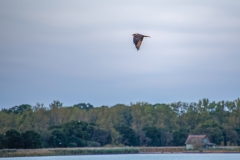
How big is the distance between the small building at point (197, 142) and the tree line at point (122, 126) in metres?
3.21

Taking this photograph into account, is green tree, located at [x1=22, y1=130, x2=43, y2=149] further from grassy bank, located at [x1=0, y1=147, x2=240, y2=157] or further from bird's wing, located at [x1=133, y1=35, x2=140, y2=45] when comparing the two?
bird's wing, located at [x1=133, y1=35, x2=140, y2=45]

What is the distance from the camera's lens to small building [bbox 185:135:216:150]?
261ft

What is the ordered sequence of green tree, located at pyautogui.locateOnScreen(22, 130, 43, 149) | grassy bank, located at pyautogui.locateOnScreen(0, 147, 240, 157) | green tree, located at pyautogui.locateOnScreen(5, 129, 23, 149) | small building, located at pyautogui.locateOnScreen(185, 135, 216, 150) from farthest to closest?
small building, located at pyautogui.locateOnScreen(185, 135, 216, 150) → green tree, located at pyautogui.locateOnScreen(22, 130, 43, 149) → green tree, located at pyautogui.locateOnScreen(5, 129, 23, 149) → grassy bank, located at pyautogui.locateOnScreen(0, 147, 240, 157)

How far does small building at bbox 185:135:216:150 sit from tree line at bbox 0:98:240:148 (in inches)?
127

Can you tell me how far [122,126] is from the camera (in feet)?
280

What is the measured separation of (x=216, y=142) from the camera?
8381 cm

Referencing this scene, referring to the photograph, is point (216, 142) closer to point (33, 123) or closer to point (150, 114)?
point (150, 114)

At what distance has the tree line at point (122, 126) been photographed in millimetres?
75250

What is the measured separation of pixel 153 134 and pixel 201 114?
16.8 meters

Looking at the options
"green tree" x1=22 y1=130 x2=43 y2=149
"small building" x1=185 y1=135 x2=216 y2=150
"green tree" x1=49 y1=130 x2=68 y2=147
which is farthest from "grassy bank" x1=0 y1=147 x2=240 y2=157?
"green tree" x1=49 y1=130 x2=68 y2=147

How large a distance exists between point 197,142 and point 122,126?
37.0 ft

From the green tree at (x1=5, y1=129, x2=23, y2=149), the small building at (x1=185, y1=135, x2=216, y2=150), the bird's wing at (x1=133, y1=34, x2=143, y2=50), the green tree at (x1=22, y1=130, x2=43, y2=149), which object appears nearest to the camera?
the bird's wing at (x1=133, y1=34, x2=143, y2=50)

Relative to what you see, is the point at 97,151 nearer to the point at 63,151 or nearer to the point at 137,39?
the point at 63,151

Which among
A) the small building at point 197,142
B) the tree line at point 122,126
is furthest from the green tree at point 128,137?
the small building at point 197,142
